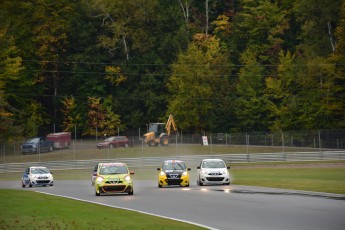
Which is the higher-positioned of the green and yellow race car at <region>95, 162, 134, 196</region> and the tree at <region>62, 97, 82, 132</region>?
the tree at <region>62, 97, 82, 132</region>

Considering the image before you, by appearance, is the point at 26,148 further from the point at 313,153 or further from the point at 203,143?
the point at 313,153

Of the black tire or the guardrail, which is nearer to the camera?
the guardrail

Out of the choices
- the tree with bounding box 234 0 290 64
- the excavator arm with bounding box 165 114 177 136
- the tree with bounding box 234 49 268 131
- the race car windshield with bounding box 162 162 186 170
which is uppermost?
the tree with bounding box 234 0 290 64

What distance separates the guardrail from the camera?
71438 mm

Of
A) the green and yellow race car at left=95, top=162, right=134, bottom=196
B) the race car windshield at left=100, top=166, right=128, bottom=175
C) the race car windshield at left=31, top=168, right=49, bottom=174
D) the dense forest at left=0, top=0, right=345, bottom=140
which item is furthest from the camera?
the dense forest at left=0, top=0, right=345, bottom=140

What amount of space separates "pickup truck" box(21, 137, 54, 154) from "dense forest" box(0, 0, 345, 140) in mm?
8277

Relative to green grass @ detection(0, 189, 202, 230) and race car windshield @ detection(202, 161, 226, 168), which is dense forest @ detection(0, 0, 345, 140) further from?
green grass @ detection(0, 189, 202, 230)

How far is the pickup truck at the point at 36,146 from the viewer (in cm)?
8025

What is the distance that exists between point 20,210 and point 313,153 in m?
47.4

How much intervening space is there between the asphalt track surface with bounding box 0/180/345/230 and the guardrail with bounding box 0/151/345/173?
34.3 meters

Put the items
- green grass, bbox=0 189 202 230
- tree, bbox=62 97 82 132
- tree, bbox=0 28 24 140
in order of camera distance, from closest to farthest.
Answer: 1. green grass, bbox=0 189 202 230
2. tree, bbox=0 28 24 140
3. tree, bbox=62 97 82 132

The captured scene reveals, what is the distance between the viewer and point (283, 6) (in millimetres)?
103062

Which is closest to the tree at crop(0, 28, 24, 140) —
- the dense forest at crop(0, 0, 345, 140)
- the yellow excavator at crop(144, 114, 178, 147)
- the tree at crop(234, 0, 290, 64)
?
the dense forest at crop(0, 0, 345, 140)

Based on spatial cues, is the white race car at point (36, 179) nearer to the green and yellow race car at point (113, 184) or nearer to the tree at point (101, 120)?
the green and yellow race car at point (113, 184)
